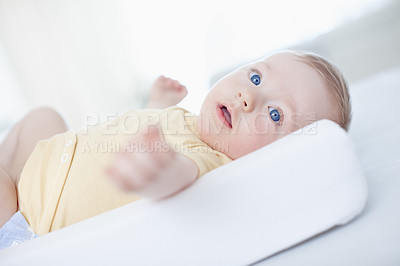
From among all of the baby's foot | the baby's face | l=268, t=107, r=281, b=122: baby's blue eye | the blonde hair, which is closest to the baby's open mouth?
the baby's face

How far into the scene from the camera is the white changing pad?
1.90 feet

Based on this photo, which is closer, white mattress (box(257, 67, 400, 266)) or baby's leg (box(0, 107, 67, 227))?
white mattress (box(257, 67, 400, 266))

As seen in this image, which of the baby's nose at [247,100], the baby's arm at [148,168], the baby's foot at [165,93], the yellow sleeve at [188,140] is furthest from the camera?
the baby's foot at [165,93]

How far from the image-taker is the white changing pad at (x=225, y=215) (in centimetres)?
58

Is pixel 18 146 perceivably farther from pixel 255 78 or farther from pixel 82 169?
pixel 255 78

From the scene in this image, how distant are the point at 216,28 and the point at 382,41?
3.82 ft

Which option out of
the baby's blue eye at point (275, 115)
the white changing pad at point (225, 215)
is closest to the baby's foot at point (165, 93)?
the baby's blue eye at point (275, 115)

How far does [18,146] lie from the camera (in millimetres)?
1141

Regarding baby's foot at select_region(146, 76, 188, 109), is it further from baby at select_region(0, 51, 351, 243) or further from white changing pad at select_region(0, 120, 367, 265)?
white changing pad at select_region(0, 120, 367, 265)

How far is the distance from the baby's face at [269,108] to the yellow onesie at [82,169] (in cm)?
7

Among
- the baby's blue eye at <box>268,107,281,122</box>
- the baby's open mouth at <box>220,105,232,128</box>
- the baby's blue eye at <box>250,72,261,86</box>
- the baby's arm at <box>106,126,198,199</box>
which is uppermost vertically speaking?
the baby's arm at <box>106,126,198,199</box>

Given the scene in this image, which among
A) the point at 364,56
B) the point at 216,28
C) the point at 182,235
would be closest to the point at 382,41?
the point at 364,56

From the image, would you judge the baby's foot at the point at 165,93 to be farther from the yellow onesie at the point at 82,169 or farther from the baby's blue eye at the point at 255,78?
the baby's blue eye at the point at 255,78

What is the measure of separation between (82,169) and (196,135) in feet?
0.97
